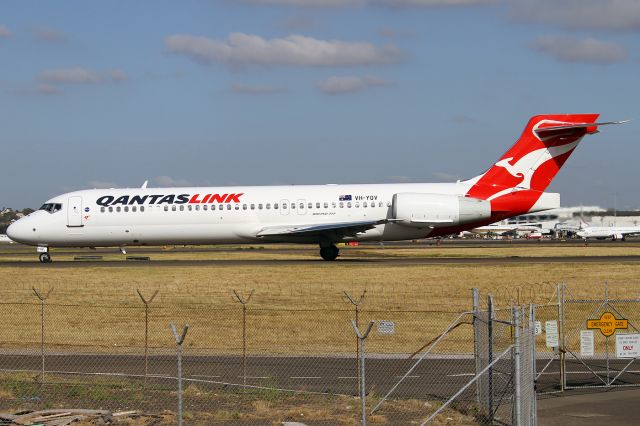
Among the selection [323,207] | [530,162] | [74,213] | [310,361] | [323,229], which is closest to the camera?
[310,361]

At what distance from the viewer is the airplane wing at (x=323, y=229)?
4550cm

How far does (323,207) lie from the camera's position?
4722 centimetres

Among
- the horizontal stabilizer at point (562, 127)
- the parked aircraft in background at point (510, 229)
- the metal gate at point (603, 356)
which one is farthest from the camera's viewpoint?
the parked aircraft in background at point (510, 229)

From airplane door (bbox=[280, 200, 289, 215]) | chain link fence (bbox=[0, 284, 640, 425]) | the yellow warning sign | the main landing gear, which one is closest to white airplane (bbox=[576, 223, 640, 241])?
the main landing gear

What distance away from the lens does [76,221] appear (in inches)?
1893

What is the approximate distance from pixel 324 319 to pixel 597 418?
45.1 feet

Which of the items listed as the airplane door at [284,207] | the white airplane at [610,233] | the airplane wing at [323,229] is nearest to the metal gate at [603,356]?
the airplane wing at [323,229]

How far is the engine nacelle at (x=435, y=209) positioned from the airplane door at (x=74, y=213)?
53.5 ft

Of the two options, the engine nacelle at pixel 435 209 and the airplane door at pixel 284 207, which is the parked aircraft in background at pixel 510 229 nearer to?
the engine nacelle at pixel 435 209

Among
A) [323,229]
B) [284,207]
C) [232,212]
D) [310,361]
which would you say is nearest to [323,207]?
[323,229]

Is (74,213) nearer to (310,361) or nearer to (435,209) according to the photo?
(435,209)

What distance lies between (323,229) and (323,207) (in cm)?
188

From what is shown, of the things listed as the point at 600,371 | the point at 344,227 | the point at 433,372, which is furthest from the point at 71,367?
the point at 344,227

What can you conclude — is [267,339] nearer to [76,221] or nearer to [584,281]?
[584,281]
